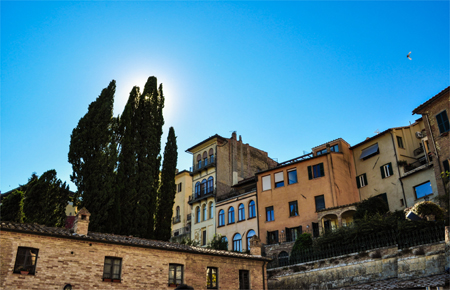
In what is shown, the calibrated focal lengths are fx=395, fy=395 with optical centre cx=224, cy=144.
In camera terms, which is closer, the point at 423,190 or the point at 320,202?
the point at 423,190

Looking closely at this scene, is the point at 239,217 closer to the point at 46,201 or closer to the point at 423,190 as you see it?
the point at 423,190

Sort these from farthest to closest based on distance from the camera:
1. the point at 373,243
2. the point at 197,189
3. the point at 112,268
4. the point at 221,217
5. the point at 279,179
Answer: the point at 197,189 → the point at 221,217 → the point at 279,179 → the point at 373,243 → the point at 112,268

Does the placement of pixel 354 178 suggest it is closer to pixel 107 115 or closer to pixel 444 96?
pixel 444 96

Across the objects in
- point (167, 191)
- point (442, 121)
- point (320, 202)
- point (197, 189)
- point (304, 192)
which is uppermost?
point (197, 189)

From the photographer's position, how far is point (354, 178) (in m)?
37.0

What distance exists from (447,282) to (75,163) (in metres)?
21.9

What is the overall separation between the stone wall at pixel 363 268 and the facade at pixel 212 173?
17772mm

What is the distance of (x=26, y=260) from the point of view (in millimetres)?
15773

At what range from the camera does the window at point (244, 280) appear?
21.2 metres

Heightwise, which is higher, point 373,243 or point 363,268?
point 373,243

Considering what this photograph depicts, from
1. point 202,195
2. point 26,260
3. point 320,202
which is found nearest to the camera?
point 26,260

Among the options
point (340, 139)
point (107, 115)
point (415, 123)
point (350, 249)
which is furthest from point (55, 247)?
point (415, 123)

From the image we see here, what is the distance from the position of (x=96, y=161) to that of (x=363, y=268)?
17454 millimetres

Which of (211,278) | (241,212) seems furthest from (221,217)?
(211,278)
